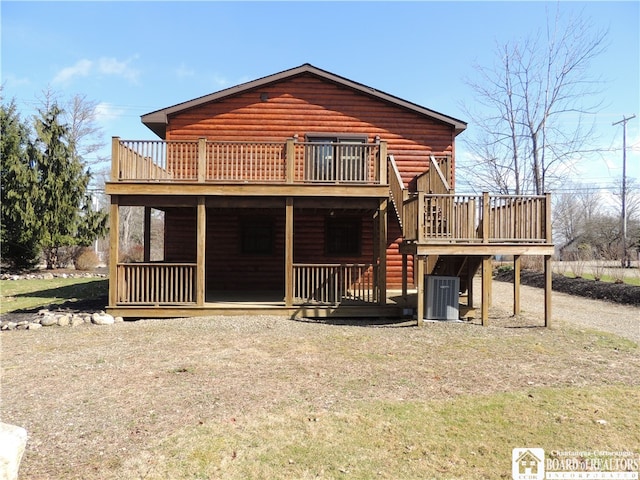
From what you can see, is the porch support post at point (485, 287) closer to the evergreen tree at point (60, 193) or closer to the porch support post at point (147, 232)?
the porch support post at point (147, 232)

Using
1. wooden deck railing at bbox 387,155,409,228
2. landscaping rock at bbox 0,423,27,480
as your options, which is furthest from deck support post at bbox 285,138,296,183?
landscaping rock at bbox 0,423,27,480

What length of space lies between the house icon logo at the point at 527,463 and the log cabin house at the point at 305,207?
5533 mm

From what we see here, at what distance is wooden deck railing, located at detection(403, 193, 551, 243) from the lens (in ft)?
30.4

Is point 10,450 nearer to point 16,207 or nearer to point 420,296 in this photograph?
point 420,296

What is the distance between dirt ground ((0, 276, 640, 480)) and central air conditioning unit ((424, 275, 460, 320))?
1.47ft

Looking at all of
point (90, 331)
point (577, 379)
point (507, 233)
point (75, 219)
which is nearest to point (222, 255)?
point (90, 331)

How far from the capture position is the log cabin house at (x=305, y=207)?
954 cm

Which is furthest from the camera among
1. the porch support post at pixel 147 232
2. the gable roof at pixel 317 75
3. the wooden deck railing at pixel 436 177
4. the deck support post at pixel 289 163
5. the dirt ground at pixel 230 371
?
the gable roof at pixel 317 75

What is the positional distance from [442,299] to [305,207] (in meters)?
4.10

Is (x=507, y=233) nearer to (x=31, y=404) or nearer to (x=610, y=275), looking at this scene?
(x=31, y=404)

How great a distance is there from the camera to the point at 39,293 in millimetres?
15695

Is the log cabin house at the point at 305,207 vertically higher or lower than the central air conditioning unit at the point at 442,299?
higher

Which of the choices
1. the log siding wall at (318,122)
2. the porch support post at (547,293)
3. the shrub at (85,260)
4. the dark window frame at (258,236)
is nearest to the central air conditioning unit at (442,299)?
the porch support post at (547,293)

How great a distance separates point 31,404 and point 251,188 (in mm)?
6524
